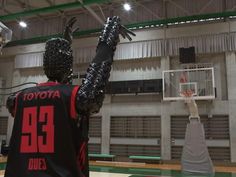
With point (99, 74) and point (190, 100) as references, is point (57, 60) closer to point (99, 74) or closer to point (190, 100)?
point (99, 74)

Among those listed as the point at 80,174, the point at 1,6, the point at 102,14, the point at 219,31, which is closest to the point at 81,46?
the point at 102,14

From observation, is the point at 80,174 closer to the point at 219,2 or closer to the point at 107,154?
the point at 107,154

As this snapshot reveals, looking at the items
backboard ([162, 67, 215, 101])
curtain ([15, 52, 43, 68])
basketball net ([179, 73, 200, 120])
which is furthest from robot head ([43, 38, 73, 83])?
curtain ([15, 52, 43, 68])

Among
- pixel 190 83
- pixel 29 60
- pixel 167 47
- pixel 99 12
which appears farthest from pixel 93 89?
pixel 29 60

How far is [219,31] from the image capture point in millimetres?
16750

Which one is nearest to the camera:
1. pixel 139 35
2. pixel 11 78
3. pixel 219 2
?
pixel 219 2

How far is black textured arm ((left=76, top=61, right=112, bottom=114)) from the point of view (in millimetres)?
1537

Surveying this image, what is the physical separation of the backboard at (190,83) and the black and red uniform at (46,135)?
1391cm

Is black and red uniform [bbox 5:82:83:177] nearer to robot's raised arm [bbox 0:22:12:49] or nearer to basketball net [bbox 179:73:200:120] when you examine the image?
robot's raised arm [bbox 0:22:12:49]

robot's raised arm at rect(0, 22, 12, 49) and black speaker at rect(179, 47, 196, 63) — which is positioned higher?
black speaker at rect(179, 47, 196, 63)

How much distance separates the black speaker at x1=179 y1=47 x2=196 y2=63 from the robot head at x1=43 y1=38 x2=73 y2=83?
1558cm

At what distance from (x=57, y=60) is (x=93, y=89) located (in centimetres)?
37

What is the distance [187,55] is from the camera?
55.1 feet

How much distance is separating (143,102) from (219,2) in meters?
7.60
